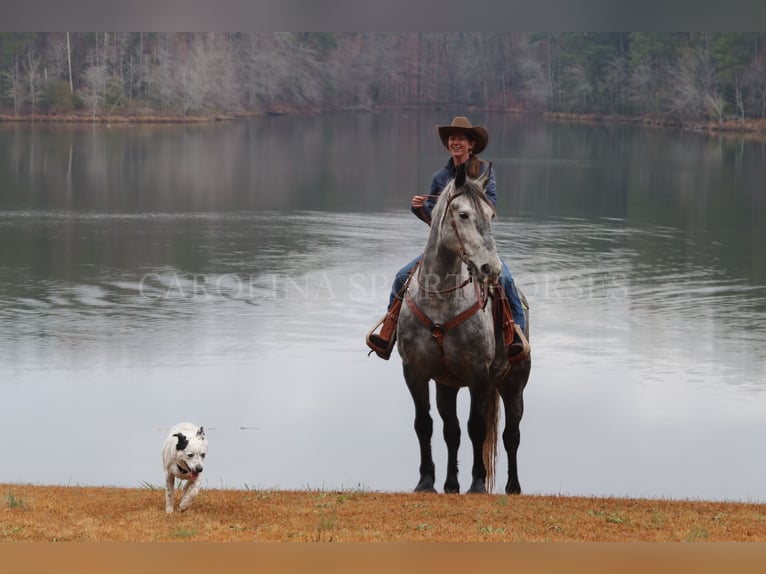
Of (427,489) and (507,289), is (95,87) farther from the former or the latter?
(507,289)

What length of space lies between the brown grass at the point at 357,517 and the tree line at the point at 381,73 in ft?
244

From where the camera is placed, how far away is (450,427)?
10.1 m

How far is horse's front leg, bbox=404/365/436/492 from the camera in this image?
383 inches

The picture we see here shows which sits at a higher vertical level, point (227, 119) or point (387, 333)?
point (387, 333)

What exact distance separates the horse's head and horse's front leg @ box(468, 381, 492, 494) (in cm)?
130

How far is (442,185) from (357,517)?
2532 mm

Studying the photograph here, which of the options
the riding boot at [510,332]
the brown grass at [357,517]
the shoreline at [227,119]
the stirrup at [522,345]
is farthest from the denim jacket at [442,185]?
the shoreline at [227,119]

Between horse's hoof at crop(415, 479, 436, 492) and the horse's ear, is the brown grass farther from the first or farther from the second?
the horse's ear

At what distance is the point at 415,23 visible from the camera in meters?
4.38

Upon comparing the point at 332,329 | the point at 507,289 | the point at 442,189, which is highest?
the point at 442,189

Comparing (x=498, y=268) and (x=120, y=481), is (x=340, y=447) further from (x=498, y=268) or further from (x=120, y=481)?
(x=498, y=268)

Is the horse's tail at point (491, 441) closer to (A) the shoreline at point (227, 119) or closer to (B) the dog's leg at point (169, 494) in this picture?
(B) the dog's leg at point (169, 494)

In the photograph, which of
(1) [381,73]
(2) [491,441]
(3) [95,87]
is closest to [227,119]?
(3) [95,87]

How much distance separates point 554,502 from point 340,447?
6.34 meters
